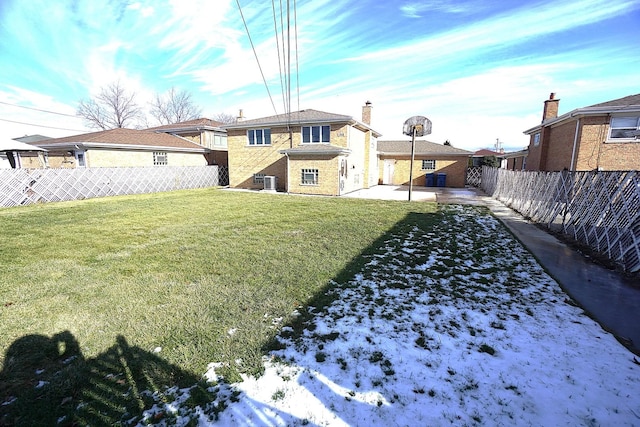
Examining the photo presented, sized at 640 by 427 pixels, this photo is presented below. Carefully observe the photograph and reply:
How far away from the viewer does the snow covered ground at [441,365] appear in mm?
2332

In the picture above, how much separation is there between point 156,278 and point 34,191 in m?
14.8

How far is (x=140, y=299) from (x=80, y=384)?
1.70 m

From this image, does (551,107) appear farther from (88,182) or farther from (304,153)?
(88,182)

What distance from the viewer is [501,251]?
6.65 metres

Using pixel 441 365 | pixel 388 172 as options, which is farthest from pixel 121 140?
pixel 441 365

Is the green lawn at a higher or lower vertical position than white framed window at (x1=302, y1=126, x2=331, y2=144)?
lower

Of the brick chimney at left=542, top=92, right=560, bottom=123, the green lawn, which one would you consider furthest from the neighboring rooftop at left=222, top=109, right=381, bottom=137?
the brick chimney at left=542, top=92, right=560, bottom=123

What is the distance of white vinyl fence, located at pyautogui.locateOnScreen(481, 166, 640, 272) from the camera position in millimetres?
5633

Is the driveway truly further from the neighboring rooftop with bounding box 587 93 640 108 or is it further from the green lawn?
the green lawn

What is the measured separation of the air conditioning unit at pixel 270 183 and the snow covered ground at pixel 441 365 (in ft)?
53.3

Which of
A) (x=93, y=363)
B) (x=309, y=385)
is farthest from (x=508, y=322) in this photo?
(x=93, y=363)

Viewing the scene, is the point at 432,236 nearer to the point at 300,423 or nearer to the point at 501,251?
the point at 501,251

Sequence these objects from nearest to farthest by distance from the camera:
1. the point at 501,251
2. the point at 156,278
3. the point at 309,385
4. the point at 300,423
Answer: the point at 300,423 → the point at 309,385 → the point at 156,278 → the point at 501,251

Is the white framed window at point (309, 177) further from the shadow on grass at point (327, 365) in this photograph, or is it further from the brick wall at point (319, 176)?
the shadow on grass at point (327, 365)
